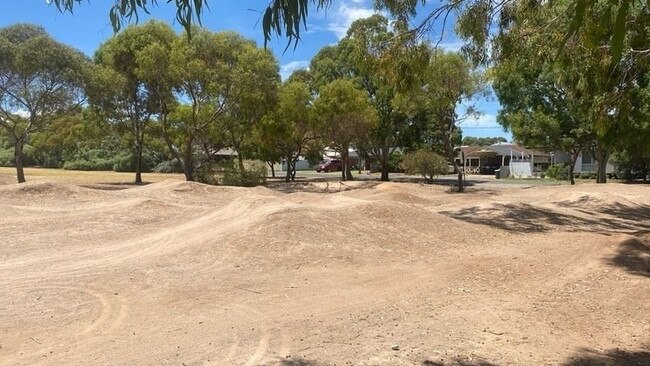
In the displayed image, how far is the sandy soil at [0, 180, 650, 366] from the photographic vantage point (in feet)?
18.9

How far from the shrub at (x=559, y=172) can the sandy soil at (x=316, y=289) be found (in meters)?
35.0

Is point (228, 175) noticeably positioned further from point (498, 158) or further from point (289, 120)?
point (498, 158)

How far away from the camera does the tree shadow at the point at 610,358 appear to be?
564 cm

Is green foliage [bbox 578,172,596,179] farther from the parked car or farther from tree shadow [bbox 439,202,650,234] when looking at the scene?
tree shadow [bbox 439,202,650,234]

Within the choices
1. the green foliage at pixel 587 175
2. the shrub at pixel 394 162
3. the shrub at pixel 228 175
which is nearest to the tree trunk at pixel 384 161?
the shrub at pixel 228 175

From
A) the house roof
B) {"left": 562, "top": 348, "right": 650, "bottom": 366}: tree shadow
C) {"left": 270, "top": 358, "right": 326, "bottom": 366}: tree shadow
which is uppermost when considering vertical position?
the house roof

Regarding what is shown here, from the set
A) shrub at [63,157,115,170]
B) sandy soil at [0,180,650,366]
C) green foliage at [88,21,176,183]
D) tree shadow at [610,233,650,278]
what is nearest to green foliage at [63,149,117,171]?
shrub at [63,157,115,170]

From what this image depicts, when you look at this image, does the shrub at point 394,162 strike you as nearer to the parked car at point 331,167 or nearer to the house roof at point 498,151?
the parked car at point 331,167

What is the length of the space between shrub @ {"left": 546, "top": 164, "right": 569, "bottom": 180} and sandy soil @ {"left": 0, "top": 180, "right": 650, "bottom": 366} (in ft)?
115

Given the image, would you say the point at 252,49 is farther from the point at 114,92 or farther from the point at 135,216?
the point at 135,216

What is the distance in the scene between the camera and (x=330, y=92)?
109ft

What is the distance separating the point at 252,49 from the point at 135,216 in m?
15.9

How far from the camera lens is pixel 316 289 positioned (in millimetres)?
8359

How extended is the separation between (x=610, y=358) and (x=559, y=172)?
47.3 metres
